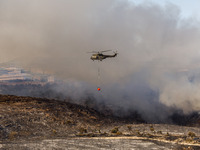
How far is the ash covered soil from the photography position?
30.6m

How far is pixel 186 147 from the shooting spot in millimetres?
28297

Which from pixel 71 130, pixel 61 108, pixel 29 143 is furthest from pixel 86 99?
pixel 29 143

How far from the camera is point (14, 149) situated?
27656 mm

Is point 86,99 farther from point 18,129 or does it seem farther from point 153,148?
point 153,148

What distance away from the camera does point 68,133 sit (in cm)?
4019

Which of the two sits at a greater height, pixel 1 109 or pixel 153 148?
pixel 1 109

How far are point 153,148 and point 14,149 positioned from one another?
63.3 feet

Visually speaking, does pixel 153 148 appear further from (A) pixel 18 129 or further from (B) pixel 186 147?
(A) pixel 18 129

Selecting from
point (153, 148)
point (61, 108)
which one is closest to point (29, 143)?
point (153, 148)

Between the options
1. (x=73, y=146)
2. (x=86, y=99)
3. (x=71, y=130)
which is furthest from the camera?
(x=86, y=99)

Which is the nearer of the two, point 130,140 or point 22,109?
point 130,140

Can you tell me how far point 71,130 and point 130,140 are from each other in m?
14.8

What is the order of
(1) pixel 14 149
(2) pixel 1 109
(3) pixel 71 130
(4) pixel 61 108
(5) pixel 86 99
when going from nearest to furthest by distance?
(1) pixel 14 149 < (3) pixel 71 130 < (2) pixel 1 109 < (4) pixel 61 108 < (5) pixel 86 99

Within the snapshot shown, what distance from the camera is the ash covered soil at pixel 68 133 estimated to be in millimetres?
30594
